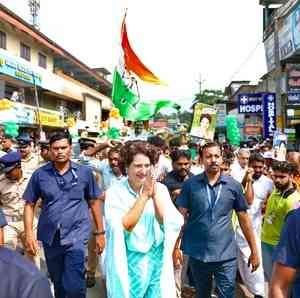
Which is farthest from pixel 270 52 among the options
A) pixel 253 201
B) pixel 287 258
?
pixel 287 258

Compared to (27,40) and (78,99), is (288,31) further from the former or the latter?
(78,99)

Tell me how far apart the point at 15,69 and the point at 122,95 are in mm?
18374

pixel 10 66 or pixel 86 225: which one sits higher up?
pixel 10 66

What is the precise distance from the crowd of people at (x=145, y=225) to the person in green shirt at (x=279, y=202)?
1 centimetres

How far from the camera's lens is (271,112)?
728 inches

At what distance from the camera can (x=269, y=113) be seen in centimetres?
1841

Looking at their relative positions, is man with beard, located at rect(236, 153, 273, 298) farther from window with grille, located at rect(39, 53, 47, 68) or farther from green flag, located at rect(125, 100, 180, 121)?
window with grille, located at rect(39, 53, 47, 68)

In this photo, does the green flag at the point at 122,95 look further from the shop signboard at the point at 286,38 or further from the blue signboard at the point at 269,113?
the shop signboard at the point at 286,38

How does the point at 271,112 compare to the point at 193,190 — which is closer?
the point at 193,190

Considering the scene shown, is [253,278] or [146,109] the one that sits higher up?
[146,109]

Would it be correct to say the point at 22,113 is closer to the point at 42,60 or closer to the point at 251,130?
the point at 42,60

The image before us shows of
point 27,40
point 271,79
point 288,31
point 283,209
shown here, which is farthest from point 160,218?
point 271,79

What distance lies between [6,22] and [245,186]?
21880 millimetres

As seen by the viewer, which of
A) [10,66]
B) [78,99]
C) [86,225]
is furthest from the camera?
[78,99]
